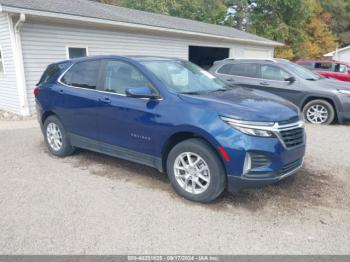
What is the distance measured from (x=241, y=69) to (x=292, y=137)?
245 inches

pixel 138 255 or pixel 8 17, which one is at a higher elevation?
pixel 8 17

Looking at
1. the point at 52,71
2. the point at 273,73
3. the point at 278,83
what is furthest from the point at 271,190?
the point at 273,73

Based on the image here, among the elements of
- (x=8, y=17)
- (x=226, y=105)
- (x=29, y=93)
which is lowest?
(x=29, y=93)

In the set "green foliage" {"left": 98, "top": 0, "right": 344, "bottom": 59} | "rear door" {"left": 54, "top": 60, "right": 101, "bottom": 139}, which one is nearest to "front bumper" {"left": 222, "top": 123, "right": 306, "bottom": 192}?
"rear door" {"left": 54, "top": 60, "right": 101, "bottom": 139}

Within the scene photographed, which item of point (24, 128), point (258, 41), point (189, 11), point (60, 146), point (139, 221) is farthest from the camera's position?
point (189, 11)

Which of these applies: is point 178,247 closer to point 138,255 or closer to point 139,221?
point 138,255

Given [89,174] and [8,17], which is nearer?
[89,174]

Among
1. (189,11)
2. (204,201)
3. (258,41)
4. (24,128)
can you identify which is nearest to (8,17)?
(24,128)

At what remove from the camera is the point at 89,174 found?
488 cm

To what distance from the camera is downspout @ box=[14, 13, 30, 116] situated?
8.98 metres

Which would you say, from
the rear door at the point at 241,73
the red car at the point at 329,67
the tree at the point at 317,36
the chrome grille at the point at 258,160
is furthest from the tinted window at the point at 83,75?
the tree at the point at 317,36

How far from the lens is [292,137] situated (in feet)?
12.4

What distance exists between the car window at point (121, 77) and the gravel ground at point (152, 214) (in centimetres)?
133

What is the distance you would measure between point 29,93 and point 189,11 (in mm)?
25626
